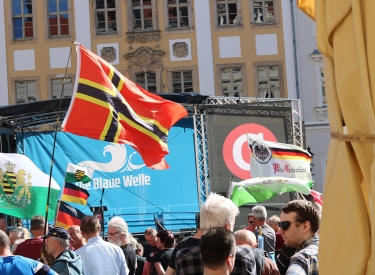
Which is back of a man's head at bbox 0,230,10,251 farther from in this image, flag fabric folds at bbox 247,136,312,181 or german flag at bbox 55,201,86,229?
flag fabric folds at bbox 247,136,312,181

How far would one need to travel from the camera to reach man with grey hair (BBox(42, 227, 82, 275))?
20.0ft

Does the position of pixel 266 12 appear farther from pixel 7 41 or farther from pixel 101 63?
pixel 101 63

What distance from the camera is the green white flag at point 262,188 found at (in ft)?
41.7

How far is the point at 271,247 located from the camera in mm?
8602

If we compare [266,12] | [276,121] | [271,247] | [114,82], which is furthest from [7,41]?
[271,247]

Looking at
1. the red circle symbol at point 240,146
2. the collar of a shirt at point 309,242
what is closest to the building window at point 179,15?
the red circle symbol at point 240,146

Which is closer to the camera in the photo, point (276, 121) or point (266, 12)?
point (276, 121)

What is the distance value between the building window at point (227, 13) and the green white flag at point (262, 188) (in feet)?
53.6

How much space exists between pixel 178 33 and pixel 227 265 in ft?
83.0

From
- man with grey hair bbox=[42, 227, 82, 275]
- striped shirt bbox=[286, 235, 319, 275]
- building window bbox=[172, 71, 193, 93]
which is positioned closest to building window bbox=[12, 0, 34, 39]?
building window bbox=[172, 71, 193, 93]

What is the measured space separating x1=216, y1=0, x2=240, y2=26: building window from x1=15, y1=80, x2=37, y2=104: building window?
277 inches

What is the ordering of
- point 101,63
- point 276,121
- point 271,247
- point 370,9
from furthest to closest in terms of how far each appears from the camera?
point 276,121 → point 101,63 → point 271,247 → point 370,9

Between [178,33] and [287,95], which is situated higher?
[178,33]

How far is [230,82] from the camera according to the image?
28.7 meters
